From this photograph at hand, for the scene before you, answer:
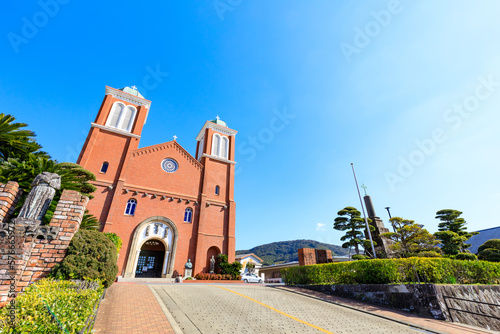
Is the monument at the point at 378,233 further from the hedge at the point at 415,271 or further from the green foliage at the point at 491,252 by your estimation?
the hedge at the point at 415,271

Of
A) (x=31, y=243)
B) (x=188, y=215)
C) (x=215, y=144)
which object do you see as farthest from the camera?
(x=215, y=144)

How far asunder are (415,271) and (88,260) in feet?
35.3

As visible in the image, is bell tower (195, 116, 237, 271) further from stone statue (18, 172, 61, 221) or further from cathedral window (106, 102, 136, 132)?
stone statue (18, 172, 61, 221)

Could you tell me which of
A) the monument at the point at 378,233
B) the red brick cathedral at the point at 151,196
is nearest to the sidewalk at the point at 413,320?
the monument at the point at 378,233

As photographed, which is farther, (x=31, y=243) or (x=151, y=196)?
(x=151, y=196)

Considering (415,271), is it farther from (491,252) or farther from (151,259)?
(151,259)

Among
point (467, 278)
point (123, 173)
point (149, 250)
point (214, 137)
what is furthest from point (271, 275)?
point (467, 278)

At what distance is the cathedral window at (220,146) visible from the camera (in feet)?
93.7

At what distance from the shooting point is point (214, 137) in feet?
95.6

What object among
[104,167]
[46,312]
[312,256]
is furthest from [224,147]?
[46,312]

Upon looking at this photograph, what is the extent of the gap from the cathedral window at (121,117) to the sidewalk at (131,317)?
20582mm

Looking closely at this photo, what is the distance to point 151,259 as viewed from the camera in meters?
21.6

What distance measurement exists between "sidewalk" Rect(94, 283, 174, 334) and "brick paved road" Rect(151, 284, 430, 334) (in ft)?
1.32

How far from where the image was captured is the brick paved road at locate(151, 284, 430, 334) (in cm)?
507
